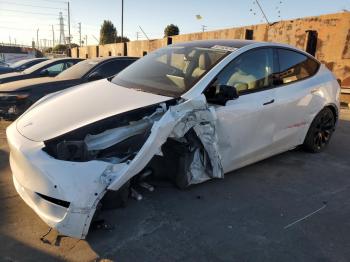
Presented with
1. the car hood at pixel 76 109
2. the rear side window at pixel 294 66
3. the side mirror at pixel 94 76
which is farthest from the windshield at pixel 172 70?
the side mirror at pixel 94 76

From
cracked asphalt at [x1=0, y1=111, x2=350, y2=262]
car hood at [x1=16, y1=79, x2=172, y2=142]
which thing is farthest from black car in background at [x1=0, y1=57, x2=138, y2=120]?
car hood at [x1=16, y1=79, x2=172, y2=142]

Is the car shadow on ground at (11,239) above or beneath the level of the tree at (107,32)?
beneath

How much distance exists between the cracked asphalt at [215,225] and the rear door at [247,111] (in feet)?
1.33

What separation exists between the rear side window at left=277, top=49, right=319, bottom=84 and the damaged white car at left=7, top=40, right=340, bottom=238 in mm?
18

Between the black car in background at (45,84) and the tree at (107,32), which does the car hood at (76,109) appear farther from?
the tree at (107,32)

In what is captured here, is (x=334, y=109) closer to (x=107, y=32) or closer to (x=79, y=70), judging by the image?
(x=79, y=70)

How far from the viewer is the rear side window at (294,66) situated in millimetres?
4430

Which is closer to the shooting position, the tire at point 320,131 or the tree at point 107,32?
the tire at point 320,131

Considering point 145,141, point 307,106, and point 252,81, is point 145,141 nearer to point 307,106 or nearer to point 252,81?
point 252,81

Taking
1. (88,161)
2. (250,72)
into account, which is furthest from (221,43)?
(88,161)

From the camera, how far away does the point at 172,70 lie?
4051 mm

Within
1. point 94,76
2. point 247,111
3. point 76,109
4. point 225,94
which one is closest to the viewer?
point 76,109

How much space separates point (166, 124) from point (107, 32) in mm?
65961

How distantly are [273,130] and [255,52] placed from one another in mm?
1006
